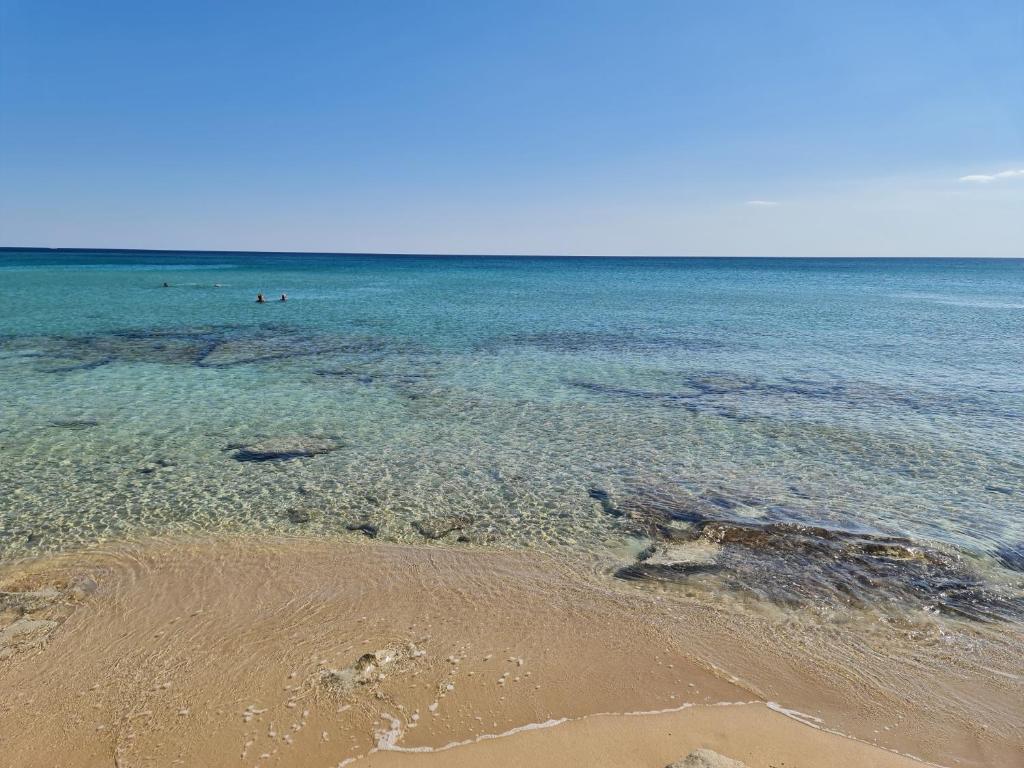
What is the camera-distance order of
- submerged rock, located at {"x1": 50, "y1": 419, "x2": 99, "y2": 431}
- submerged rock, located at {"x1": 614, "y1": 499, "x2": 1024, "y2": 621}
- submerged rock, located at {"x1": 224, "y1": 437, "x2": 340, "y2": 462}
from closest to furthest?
submerged rock, located at {"x1": 614, "y1": 499, "x2": 1024, "y2": 621}
submerged rock, located at {"x1": 224, "y1": 437, "x2": 340, "y2": 462}
submerged rock, located at {"x1": 50, "y1": 419, "x2": 99, "y2": 431}

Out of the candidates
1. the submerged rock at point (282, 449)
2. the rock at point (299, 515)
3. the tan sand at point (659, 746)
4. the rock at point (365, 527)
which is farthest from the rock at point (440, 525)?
the tan sand at point (659, 746)

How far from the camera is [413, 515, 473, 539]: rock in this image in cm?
786

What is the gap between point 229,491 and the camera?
904 cm

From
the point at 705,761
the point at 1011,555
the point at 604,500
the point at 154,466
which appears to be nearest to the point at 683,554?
the point at 604,500

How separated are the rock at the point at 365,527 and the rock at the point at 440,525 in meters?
0.52

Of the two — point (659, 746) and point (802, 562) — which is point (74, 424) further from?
point (802, 562)

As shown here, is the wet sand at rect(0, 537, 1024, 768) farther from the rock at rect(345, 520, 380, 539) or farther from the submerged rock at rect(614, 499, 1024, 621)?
the rock at rect(345, 520, 380, 539)

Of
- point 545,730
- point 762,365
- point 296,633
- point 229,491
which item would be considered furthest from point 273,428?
point 762,365

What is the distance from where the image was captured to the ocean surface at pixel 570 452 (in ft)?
23.8

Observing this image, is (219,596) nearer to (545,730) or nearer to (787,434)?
(545,730)

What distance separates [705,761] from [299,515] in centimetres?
600

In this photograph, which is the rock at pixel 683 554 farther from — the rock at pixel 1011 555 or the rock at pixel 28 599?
the rock at pixel 28 599

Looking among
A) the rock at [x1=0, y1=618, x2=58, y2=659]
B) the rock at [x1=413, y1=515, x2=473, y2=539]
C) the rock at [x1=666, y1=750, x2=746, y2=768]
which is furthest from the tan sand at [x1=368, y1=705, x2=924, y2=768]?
the rock at [x1=413, y1=515, x2=473, y2=539]

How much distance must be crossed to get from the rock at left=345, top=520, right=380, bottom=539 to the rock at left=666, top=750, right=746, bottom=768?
185 inches
